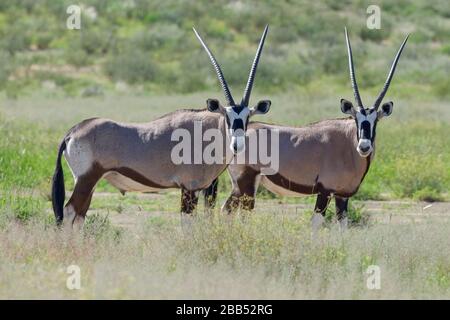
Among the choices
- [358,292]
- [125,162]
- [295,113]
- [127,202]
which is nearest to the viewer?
[358,292]

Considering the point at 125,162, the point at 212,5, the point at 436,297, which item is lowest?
the point at 436,297

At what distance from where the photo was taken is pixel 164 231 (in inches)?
359

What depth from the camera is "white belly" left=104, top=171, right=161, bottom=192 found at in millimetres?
10031

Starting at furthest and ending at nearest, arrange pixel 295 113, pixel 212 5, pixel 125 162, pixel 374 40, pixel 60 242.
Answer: pixel 212 5
pixel 374 40
pixel 295 113
pixel 125 162
pixel 60 242

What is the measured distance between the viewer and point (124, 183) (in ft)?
33.1

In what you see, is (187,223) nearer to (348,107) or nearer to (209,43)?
(348,107)

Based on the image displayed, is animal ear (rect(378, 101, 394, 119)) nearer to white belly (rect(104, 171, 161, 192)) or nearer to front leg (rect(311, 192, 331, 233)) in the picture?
front leg (rect(311, 192, 331, 233))

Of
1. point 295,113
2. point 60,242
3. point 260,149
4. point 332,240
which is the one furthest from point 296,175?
point 295,113

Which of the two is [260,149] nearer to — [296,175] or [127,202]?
[296,175]

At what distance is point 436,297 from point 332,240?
136cm

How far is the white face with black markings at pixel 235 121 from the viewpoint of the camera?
378 inches

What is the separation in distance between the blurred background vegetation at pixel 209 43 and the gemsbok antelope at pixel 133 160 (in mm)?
14994

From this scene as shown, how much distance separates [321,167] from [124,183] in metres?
1.86

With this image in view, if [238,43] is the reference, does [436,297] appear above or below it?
below
